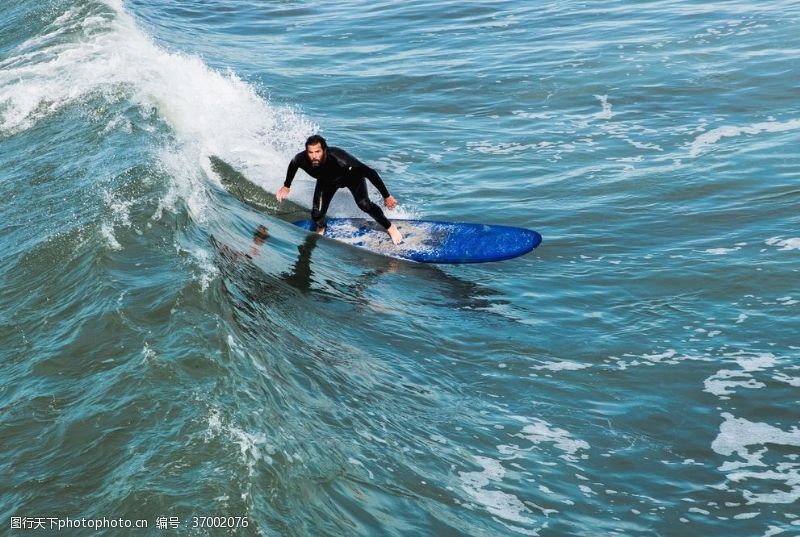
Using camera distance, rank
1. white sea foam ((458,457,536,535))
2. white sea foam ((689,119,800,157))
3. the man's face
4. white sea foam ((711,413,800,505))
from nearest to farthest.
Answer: white sea foam ((458,457,536,535)), white sea foam ((711,413,800,505)), the man's face, white sea foam ((689,119,800,157))

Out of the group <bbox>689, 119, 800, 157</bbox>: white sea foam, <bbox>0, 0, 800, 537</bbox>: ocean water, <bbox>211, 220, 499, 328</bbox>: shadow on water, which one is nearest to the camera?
<bbox>0, 0, 800, 537</bbox>: ocean water

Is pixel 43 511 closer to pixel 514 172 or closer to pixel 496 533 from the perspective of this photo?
pixel 496 533

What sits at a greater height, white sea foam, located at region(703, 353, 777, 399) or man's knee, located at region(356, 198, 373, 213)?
man's knee, located at region(356, 198, 373, 213)

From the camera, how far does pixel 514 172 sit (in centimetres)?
1706

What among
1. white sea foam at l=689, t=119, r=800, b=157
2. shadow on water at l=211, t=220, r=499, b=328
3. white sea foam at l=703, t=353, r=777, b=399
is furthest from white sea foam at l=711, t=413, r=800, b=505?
white sea foam at l=689, t=119, r=800, b=157

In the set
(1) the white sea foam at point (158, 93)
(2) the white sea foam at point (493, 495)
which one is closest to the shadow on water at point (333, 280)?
(1) the white sea foam at point (158, 93)

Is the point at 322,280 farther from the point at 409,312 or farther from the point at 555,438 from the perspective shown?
the point at 555,438

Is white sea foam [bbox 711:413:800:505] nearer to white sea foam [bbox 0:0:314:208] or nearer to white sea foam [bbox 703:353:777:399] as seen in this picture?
→ white sea foam [bbox 703:353:777:399]

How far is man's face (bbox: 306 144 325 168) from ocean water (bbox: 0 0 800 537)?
138 centimetres

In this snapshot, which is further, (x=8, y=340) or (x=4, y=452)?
(x=8, y=340)

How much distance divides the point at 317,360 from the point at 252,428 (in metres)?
2.06

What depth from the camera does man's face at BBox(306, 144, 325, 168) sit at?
1234 cm

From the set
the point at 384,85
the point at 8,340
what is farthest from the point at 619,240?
the point at 384,85

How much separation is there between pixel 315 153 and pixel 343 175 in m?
0.72
